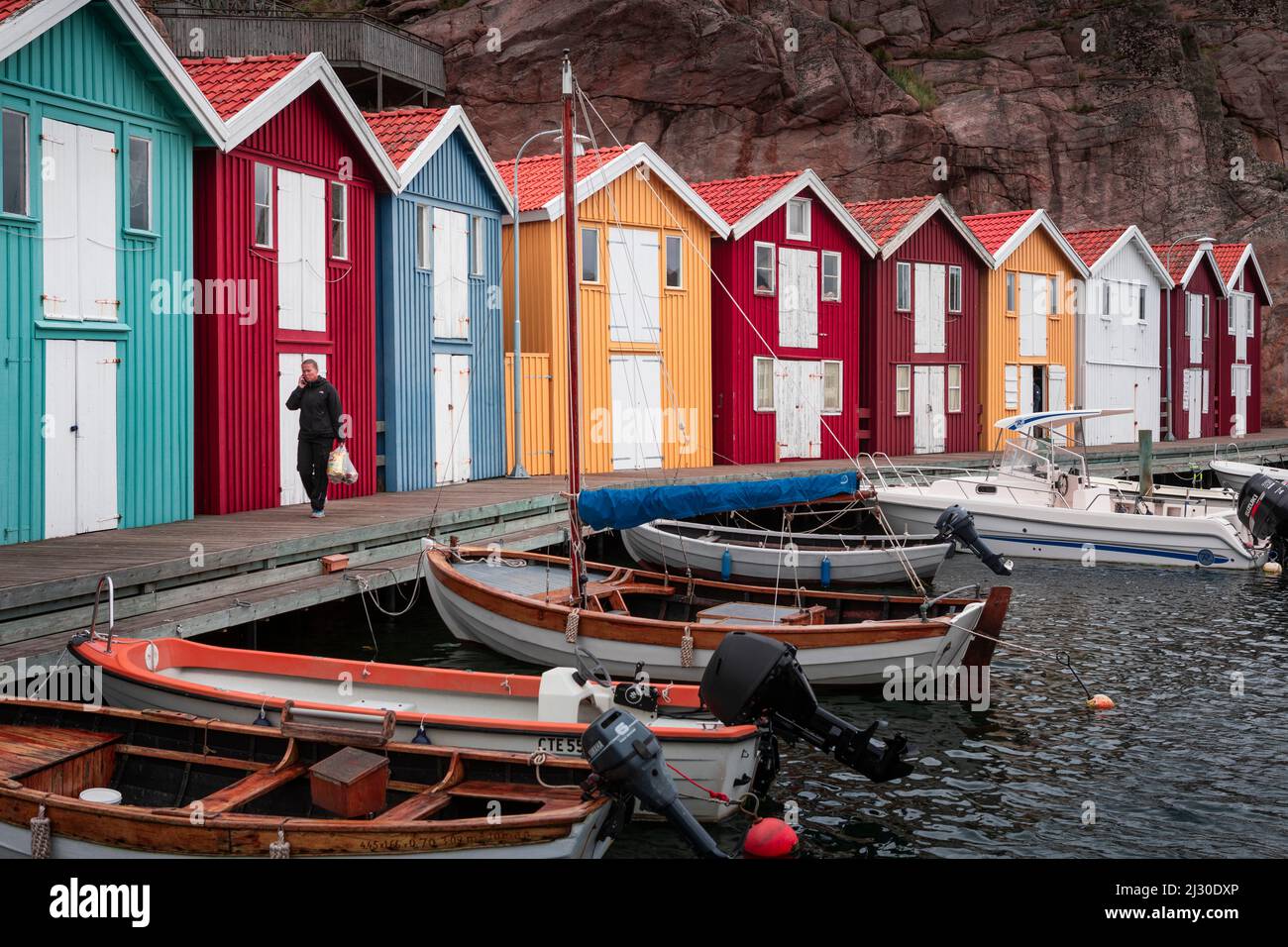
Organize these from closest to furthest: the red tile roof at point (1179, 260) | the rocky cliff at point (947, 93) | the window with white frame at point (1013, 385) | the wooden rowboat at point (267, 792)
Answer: the wooden rowboat at point (267, 792), the window with white frame at point (1013, 385), the rocky cliff at point (947, 93), the red tile roof at point (1179, 260)

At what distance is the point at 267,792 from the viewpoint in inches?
369

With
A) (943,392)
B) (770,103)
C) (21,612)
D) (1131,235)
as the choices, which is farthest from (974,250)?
(21,612)

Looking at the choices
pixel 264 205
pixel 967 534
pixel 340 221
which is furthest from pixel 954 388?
pixel 264 205

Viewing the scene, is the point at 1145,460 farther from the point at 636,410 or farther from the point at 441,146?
the point at 441,146

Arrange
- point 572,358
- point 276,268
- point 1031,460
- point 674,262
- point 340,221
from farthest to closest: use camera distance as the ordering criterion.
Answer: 1. point 674,262
2. point 1031,460
3. point 340,221
4. point 276,268
5. point 572,358

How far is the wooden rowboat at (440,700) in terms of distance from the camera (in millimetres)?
10102

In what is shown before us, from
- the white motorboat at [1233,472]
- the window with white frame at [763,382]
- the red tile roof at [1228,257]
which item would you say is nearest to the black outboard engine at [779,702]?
the window with white frame at [763,382]

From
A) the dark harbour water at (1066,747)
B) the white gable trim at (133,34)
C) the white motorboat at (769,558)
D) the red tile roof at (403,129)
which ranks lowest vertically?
the dark harbour water at (1066,747)

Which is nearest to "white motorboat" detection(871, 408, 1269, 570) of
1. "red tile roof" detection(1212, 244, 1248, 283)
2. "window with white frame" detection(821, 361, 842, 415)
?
"window with white frame" detection(821, 361, 842, 415)

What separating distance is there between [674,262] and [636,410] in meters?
3.81

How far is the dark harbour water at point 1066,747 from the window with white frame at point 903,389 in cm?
1661

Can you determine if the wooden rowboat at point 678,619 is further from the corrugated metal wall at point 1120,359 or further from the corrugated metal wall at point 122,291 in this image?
the corrugated metal wall at point 1120,359

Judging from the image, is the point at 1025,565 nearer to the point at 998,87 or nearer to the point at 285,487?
the point at 285,487

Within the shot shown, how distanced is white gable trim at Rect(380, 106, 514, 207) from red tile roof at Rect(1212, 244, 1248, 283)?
36.5 metres
